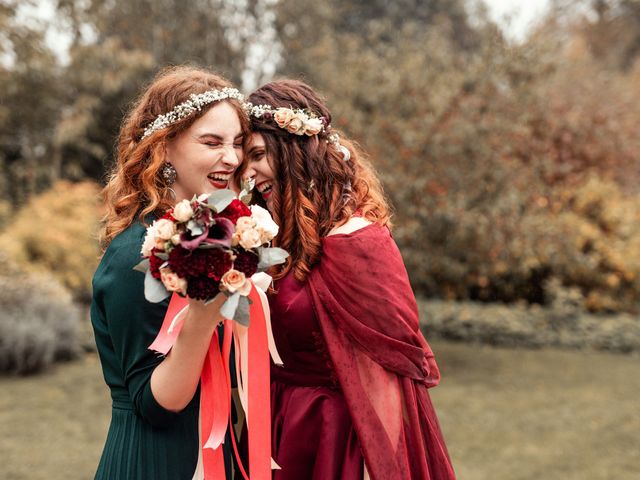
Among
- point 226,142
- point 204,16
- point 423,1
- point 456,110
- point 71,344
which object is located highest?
point 423,1

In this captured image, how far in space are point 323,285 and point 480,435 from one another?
5.00 m

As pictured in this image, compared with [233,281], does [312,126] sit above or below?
above

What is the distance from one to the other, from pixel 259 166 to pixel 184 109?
16.8 inches

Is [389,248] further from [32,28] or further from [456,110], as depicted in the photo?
[32,28]

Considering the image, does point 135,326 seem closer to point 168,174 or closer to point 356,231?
point 168,174

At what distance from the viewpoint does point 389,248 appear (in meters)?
2.52

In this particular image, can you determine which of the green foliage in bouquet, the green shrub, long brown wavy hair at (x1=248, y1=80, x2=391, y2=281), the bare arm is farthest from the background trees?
the bare arm

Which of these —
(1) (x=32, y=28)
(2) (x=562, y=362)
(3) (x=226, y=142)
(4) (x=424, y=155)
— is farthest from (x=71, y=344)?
(3) (x=226, y=142)

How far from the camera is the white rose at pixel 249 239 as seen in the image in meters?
1.72

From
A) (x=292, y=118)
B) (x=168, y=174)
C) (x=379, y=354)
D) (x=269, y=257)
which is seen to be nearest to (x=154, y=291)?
(x=269, y=257)

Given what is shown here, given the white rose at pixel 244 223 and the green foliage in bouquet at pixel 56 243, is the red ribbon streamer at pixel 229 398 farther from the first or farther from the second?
the green foliage in bouquet at pixel 56 243

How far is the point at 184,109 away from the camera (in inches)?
95.0

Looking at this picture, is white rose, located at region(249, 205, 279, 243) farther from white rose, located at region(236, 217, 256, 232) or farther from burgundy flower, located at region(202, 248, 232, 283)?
burgundy flower, located at region(202, 248, 232, 283)

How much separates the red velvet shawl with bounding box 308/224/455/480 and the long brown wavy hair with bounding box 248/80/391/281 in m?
0.13
